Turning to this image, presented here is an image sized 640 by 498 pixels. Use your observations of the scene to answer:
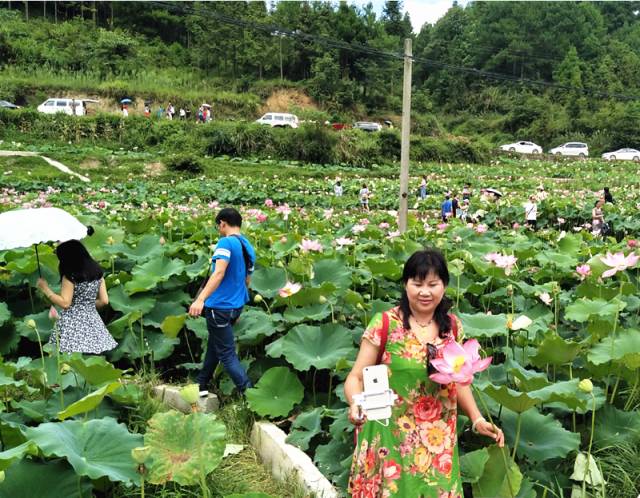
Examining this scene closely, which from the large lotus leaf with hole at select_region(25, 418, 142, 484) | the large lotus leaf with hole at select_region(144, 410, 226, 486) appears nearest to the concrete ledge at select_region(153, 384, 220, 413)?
the large lotus leaf with hole at select_region(25, 418, 142, 484)

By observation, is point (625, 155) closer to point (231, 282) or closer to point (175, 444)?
point (231, 282)

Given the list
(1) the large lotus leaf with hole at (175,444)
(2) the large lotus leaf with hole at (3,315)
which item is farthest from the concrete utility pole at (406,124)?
(1) the large lotus leaf with hole at (175,444)

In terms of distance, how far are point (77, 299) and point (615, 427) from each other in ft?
8.79

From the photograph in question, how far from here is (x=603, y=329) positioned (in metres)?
3.03

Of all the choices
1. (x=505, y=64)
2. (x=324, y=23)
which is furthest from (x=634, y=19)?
(x=324, y=23)

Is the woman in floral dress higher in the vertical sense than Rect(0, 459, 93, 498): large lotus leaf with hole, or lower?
higher

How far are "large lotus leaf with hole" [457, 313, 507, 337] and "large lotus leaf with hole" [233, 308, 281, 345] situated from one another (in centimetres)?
105

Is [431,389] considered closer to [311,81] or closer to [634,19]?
[311,81]

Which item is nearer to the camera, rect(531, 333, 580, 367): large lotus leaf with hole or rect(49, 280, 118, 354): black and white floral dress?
rect(531, 333, 580, 367): large lotus leaf with hole

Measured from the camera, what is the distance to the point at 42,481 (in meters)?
1.97

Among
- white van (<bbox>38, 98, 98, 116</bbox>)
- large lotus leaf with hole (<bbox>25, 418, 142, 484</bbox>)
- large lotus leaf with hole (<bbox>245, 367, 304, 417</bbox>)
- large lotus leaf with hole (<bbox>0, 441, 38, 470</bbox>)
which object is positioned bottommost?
large lotus leaf with hole (<bbox>245, 367, 304, 417</bbox>)

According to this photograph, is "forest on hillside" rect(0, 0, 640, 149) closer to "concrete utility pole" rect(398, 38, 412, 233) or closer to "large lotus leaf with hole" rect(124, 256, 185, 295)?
"concrete utility pole" rect(398, 38, 412, 233)

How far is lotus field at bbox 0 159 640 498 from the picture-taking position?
2.03 meters

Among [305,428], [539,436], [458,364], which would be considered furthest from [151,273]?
[458,364]
